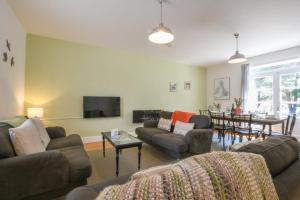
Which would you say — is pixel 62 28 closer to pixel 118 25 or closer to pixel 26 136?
→ pixel 118 25

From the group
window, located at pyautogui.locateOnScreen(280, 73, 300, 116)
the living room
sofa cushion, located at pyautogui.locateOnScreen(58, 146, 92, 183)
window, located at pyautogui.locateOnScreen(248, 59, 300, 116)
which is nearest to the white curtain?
the living room

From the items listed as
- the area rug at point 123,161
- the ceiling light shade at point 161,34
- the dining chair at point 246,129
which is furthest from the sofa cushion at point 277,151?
the dining chair at point 246,129

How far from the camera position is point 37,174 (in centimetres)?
158

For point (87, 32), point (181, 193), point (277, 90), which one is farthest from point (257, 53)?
point (181, 193)

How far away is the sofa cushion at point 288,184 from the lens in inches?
32.1

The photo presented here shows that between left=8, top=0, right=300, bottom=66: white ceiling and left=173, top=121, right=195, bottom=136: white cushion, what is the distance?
1962 millimetres

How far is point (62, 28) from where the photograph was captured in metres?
3.39

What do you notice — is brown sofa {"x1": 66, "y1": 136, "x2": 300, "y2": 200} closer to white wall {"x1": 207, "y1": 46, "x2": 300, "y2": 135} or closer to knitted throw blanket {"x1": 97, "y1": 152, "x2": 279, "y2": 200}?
knitted throw blanket {"x1": 97, "y1": 152, "x2": 279, "y2": 200}

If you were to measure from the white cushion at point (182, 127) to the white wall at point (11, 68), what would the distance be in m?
3.06

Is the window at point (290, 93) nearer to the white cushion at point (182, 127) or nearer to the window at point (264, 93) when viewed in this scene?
the window at point (264, 93)

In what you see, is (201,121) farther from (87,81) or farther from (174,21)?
(87,81)

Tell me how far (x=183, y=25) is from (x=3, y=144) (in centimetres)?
320

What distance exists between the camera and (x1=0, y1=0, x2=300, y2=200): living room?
2.38 m

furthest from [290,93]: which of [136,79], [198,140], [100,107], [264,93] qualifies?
[100,107]
